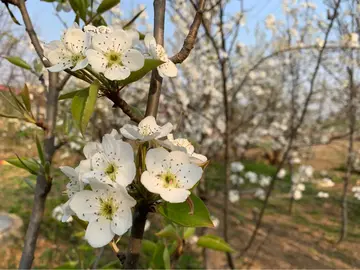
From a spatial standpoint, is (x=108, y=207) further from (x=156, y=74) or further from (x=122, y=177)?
(x=156, y=74)

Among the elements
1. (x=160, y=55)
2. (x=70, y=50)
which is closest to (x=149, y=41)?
(x=160, y=55)

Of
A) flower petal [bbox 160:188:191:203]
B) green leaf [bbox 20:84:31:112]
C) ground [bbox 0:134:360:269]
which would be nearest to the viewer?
flower petal [bbox 160:188:191:203]

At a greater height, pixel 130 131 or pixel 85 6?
pixel 85 6

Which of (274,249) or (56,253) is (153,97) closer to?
(56,253)

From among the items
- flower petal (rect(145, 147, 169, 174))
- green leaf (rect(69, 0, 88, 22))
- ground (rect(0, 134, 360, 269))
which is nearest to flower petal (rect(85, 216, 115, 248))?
flower petal (rect(145, 147, 169, 174))

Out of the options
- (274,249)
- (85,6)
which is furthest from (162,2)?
(274,249)

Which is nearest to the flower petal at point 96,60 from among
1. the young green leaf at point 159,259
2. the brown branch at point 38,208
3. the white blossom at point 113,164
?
the white blossom at point 113,164

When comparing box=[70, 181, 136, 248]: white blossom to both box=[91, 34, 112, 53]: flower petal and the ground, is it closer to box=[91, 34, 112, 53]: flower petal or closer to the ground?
box=[91, 34, 112, 53]: flower petal
